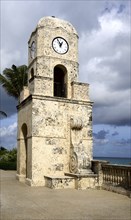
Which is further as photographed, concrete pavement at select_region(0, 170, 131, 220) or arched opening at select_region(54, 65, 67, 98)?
arched opening at select_region(54, 65, 67, 98)

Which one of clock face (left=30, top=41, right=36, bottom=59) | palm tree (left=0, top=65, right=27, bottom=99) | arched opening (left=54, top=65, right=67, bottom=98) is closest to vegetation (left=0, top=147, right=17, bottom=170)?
palm tree (left=0, top=65, right=27, bottom=99)

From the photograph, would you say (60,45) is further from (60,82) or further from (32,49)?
(60,82)

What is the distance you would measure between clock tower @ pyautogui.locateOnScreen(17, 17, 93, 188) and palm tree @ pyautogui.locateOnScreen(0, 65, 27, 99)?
1015 centimetres

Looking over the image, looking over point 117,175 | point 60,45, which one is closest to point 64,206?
point 117,175

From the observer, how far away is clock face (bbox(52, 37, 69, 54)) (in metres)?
14.8

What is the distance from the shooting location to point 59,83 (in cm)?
1591

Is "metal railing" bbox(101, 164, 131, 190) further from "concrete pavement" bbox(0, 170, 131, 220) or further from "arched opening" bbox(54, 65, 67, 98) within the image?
"arched opening" bbox(54, 65, 67, 98)

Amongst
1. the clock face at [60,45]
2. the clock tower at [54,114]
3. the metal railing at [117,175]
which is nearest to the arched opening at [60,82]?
the clock tower at [54,114]

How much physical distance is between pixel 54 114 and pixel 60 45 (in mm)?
3988

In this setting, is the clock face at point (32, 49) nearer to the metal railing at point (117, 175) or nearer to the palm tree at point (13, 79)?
the metal railing at point (117, 175)

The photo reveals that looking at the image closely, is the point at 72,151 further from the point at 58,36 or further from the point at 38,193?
the point at 58,36

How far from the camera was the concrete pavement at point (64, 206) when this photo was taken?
269 inches

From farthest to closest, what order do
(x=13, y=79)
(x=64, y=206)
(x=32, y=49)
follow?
(x=13, y=79) → (x=32, y=49) → (x=64, y=206)

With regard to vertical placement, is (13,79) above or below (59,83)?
above
